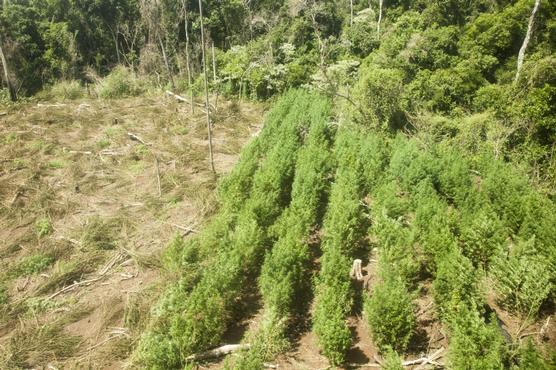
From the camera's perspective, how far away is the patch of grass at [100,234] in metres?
7.59

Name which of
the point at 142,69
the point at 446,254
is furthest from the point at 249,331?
the point at 142,69

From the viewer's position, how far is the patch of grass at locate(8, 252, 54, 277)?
691 cm

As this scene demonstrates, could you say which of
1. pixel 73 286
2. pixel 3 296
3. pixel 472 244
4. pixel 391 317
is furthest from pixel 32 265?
pixel 472 244

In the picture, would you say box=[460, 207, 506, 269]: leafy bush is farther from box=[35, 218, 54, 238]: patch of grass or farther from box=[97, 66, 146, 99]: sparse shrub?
box=[97, 66, 146, 99]: sparse shrub

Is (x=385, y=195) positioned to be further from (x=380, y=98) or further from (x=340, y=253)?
(x=380, y=98)

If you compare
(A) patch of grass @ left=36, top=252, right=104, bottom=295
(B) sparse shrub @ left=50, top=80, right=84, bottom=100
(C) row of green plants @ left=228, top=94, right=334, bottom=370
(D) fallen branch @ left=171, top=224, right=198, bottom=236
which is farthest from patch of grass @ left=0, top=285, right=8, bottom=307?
(B) sparse shrub @ left=50, top=80, right=84, bottom=100

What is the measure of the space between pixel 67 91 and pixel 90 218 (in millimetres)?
13949

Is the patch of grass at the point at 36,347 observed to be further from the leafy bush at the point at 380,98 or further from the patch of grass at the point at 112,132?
the leafy bush at the point at 380,98

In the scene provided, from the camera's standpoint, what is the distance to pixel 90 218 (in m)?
8.49

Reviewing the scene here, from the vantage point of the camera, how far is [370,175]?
9.37 meters

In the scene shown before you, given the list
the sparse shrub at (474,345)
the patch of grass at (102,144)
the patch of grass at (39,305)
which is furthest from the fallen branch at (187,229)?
the patch of grass at (102,144)

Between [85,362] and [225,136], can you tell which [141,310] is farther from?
[225,136]

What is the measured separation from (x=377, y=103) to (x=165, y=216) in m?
8.39

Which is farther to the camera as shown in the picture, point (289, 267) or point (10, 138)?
point (10, 138)
